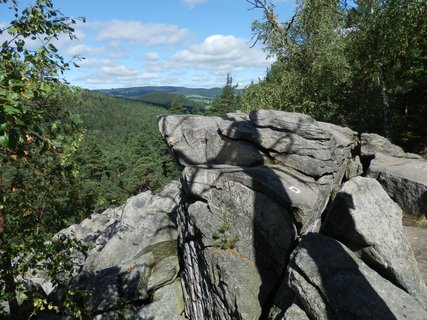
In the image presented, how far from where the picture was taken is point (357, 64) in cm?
2545

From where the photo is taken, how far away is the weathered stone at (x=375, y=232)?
9453mm

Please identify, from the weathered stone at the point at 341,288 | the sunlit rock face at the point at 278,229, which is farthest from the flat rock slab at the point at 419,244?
the weathered stone at the point at 341,288

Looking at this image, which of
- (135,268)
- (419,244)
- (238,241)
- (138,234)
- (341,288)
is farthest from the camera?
(138,234)

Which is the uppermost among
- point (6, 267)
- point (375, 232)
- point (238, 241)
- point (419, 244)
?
point (6, 267)

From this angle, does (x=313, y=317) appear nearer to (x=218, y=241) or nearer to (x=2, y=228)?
(x=218, y=241)

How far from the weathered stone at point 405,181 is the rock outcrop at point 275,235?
5 centimetres

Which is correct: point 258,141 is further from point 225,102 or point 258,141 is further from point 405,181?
point 225,102

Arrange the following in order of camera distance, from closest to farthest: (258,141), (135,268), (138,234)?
(258,141)
(135,268)
(138,234)

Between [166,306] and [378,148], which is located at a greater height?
[378,148]

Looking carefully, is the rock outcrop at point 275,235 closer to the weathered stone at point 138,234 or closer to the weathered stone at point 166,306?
the weathered stone at point 166,306

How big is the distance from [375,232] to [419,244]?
289 centimetres

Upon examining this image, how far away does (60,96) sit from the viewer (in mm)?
5426

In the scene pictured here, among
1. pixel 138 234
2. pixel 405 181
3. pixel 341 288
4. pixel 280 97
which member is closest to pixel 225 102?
pixel 280 97

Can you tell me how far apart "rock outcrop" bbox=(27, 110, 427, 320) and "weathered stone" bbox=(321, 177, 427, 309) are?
4 cm
